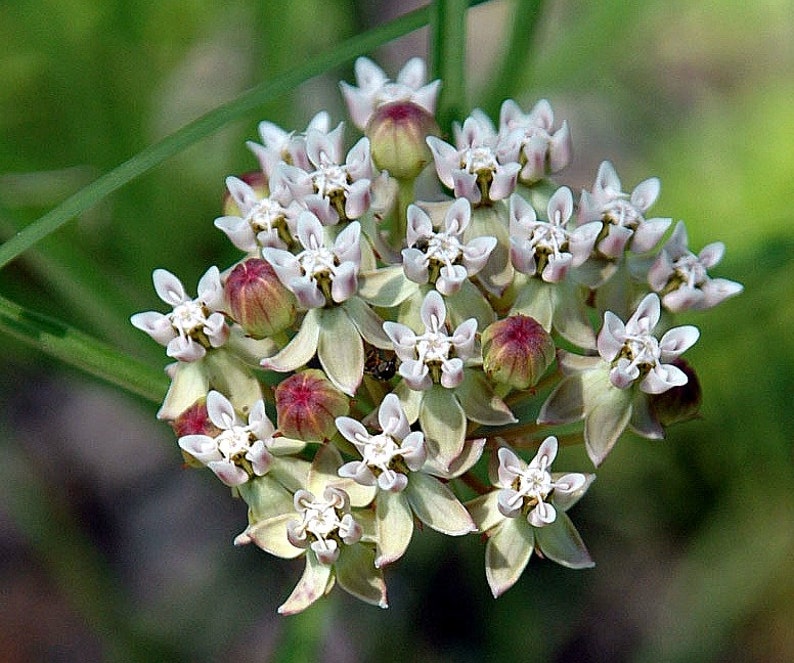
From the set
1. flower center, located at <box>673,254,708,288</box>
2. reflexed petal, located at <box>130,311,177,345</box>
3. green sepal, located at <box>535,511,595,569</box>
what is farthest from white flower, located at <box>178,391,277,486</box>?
flower center, located at <box>673,254,708,288</box>

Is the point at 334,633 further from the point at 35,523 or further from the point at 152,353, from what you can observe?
the point at 152,353

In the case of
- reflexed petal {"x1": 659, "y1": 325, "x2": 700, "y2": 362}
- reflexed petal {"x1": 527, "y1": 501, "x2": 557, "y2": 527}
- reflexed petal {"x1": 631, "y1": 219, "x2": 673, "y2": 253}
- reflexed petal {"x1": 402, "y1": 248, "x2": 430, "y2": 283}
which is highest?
reflexed petal {"x1": 631, "y1": 219, "x2": 673, "y2": 253}

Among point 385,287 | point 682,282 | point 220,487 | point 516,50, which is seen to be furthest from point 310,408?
point 220,487

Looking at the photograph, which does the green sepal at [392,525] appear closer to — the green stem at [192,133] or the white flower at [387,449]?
the white flower at [387,449]

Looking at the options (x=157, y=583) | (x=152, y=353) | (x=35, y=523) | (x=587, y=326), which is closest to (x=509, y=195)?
(x=587, y=326)

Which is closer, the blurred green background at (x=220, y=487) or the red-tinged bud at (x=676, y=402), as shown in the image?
the red-tinged bud at (x=676, y=402)

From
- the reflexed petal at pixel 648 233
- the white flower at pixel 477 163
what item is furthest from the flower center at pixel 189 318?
the reflexed petal at pixel 648 233

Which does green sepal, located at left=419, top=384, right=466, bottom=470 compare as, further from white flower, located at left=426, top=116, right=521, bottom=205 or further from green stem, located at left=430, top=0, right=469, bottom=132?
green stem, located at left=430, top=0, right=469, bottom=132
